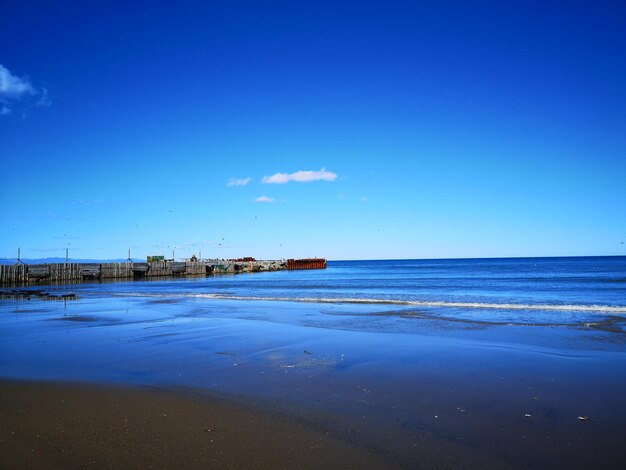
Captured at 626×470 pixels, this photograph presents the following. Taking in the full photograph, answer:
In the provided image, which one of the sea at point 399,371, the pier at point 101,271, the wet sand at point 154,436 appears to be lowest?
the sea at point 399,371

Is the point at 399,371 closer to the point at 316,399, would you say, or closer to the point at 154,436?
the point at 316,399

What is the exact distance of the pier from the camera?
169 feet

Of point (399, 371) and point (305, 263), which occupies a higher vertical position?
point (305, 263)

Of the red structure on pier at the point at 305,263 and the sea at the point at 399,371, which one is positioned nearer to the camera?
the sea at the point at 399,371

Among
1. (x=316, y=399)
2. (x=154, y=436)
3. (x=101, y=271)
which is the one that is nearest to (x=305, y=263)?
(x=101, y=271)

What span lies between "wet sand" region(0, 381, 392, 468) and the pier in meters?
53.1

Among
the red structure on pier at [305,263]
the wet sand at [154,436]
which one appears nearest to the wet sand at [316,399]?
the wet sand at [154,436]

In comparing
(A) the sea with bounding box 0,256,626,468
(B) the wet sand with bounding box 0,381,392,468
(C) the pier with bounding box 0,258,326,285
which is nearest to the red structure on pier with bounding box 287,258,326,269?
(C) the pier with bounding box 0,258,326,285

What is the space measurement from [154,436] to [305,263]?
11614 cm

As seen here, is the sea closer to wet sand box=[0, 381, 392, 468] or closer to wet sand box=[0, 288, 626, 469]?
wet sand box=[0, 288, 626, 469]

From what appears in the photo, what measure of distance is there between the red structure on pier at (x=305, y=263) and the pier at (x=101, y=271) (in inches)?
756

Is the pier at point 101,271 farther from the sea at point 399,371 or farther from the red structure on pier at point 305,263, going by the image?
the sea at point 399,371

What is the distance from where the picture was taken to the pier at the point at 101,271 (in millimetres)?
51656

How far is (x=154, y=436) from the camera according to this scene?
5184mm
